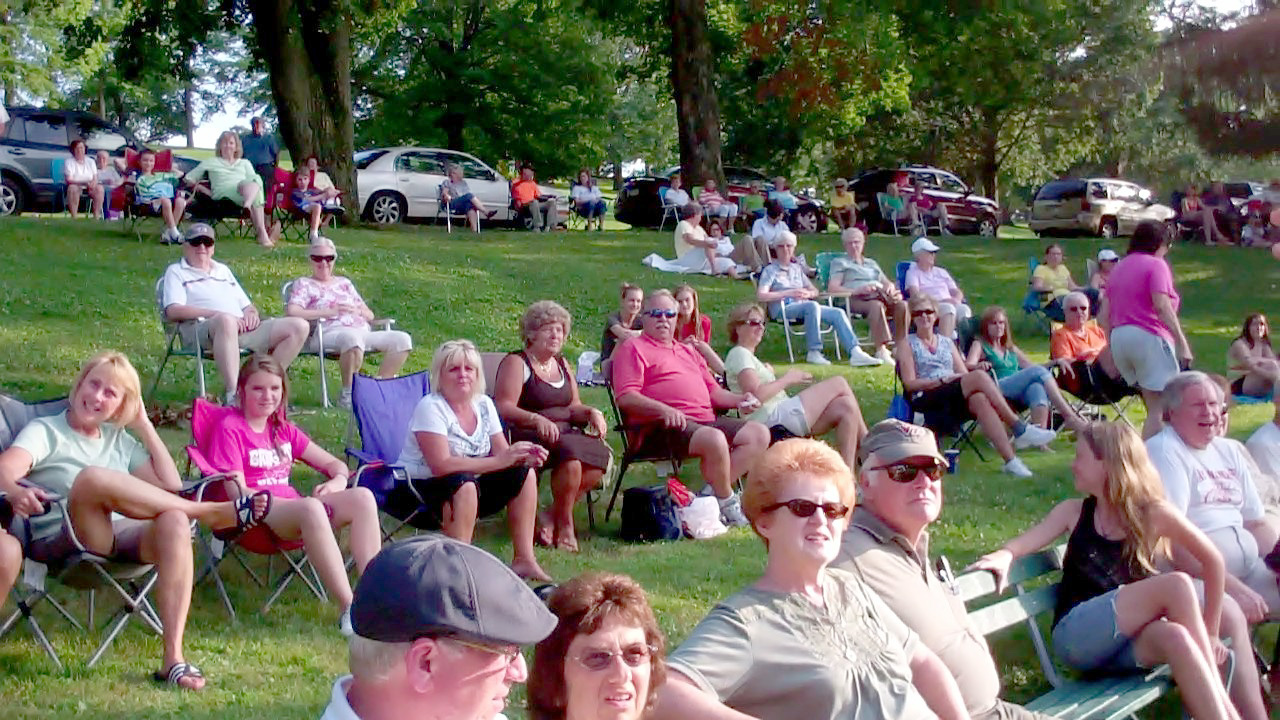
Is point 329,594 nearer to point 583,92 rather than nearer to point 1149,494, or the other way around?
point 1149,494

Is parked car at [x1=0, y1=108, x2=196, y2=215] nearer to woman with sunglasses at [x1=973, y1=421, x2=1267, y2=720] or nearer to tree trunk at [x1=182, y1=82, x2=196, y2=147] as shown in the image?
woman with sunglasses at [x1=973, y1=421, x2=1267, y2=720]

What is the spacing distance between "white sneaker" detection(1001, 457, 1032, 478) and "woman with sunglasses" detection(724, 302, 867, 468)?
3.99ft

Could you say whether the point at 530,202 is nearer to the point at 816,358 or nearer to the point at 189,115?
the point at 816,358

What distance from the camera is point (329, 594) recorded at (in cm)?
571

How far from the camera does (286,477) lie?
6.05m

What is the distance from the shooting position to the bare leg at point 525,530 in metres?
6.31

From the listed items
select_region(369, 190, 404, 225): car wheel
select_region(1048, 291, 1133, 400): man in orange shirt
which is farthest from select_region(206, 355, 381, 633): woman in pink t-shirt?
select_region(369, 190, 404, 225): car wheel

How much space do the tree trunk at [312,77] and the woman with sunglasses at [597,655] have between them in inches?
676

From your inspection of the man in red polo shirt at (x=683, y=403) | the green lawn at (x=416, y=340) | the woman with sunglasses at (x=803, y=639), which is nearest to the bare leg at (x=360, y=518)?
the green lawn at (x=416, y=340)

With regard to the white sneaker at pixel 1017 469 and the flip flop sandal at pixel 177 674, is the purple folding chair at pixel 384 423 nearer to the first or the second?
the flip flop sandal at pixel 177 674

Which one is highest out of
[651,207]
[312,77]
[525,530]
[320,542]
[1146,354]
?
[312,77]

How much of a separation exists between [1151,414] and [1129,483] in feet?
12.9

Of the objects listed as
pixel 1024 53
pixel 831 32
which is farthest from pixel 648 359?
pixel 1024 53

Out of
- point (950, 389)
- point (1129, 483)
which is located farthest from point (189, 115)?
point (1129, 483)
